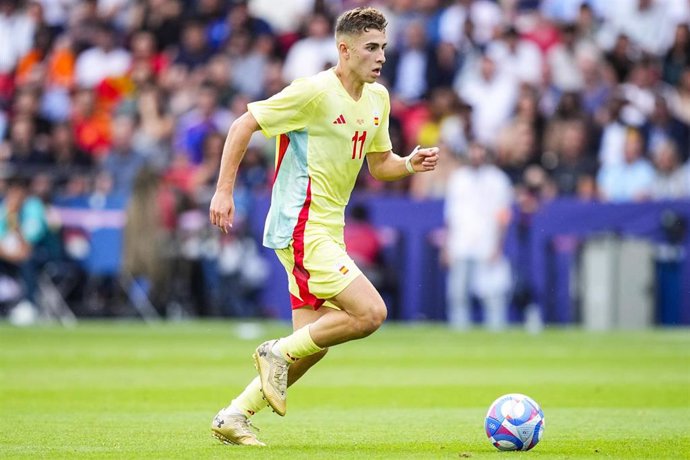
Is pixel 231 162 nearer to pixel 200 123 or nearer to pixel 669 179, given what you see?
pixel 669 179

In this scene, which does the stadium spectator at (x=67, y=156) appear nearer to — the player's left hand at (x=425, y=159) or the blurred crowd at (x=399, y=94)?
the blurred crowd at (x=399, y=94)

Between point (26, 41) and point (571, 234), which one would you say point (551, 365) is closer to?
point (571, 234)

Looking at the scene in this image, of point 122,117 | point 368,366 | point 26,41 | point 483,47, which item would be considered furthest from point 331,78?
point 26,41

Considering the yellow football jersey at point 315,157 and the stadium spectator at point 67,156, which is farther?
the stadium spectator at point 67,156

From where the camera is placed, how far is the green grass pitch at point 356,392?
29.1 feet

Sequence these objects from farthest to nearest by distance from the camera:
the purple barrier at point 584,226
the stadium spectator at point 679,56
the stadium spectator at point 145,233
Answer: the stadium spectator at point 145,233
the stadium spectator at point 679,56
the purple barrier at point 584,226

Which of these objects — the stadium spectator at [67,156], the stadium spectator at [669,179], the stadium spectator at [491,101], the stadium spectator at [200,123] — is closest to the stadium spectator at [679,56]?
the stadium spectator at [669,179]

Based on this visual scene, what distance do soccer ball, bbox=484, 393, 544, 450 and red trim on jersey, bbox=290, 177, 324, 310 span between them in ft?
4.22

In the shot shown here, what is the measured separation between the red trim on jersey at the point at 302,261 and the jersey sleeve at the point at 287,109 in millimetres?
396

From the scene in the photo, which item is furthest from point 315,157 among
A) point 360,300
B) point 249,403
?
point 249,403

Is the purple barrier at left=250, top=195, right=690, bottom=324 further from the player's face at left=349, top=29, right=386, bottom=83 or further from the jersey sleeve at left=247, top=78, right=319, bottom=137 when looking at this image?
the jersey sleeve at left=247, top=78, right=319, bottom=137

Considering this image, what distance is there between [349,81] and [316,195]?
2.47ft

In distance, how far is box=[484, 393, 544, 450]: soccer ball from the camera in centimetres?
849

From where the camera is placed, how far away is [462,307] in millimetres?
22297
